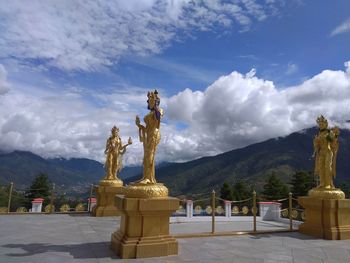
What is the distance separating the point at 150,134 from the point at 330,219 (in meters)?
5.99

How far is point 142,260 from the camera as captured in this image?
6293 millimetres

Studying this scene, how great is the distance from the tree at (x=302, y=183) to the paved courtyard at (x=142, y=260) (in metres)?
38.3

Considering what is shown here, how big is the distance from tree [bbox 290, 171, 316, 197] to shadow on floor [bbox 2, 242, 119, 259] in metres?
42.6

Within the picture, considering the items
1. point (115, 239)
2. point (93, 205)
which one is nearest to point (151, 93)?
point (115, 239)

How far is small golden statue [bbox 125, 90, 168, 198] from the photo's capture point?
6984mm

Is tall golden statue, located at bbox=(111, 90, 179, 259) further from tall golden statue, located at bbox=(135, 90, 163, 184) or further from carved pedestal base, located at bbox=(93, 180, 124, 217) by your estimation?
carved pedestal base, located at bbox=(93, 180, 124, 217)

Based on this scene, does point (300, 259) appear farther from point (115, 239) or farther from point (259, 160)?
point (259, 160)

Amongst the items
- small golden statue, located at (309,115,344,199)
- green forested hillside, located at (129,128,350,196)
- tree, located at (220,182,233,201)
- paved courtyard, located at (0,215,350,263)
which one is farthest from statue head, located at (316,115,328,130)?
green forested hillside, located at (129,128,350,196)

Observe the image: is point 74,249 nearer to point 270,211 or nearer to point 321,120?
point 321,120

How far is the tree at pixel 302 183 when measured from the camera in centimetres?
4512

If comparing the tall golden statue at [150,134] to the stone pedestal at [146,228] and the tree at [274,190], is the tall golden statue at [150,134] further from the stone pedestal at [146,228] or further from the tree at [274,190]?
the tree at [274,190]

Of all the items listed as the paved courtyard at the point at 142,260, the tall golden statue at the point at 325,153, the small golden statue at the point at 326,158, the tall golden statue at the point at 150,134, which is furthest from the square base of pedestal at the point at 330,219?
the tall golden statue at the point at 150,134

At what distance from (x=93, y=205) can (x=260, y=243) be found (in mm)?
8289

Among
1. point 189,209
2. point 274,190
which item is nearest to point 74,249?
point 189,209
